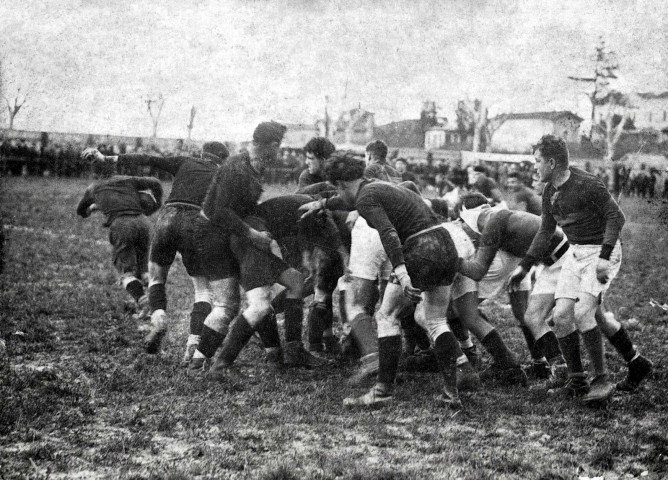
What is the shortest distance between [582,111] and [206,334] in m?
9.20

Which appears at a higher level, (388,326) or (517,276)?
(517,276)

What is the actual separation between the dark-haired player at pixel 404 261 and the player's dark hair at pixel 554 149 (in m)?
0.99

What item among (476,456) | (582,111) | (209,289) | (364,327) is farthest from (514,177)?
(582,111)

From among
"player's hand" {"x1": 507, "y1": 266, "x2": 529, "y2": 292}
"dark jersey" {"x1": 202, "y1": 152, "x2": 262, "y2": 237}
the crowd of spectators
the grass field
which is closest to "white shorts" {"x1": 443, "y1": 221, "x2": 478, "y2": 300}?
"player's hand" {"x1": 507, "y1": 266, "x2": 529, "y2": 292}

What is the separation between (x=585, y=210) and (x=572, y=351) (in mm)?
1044

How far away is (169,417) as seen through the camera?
14.4 feet

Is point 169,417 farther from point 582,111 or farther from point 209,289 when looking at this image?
point 582,111

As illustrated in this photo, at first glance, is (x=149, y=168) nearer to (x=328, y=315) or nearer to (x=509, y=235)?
(x=328, y=315)

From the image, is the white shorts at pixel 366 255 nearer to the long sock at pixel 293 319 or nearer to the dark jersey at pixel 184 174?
the long sock at pixel 293 319

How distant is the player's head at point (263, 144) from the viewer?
5.67m

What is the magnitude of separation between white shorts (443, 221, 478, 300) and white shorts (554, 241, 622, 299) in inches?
27.7

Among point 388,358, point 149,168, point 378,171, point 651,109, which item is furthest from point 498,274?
point 149,168

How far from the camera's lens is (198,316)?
6230 mm

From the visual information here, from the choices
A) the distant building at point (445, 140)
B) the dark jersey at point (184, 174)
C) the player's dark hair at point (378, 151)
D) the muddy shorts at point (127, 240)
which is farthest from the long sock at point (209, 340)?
the distant building at point (445, 140)
